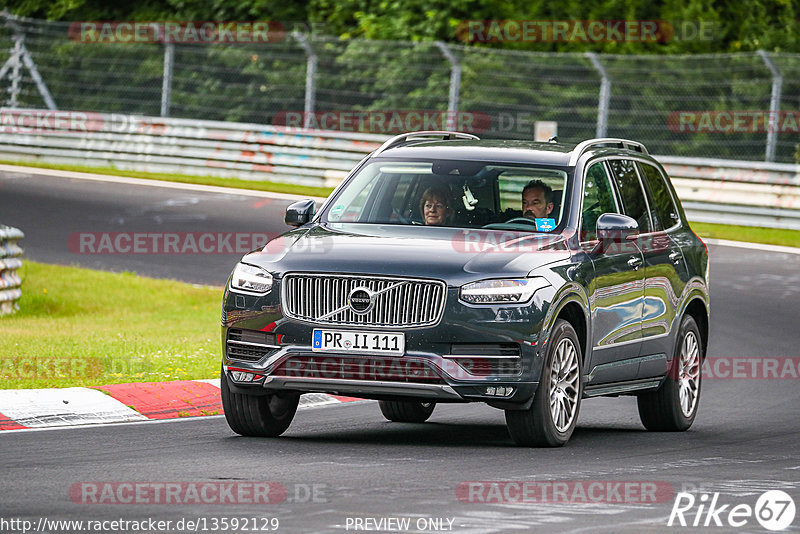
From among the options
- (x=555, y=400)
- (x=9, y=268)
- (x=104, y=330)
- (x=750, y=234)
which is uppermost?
(x=555, y=400)

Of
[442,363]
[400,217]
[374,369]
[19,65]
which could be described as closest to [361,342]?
[374,369]

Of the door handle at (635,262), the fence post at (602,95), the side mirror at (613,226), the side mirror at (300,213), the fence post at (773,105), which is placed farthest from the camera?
the fence post at (602,95)

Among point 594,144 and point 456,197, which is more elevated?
point 594,144

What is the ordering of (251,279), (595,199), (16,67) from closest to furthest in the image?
(251,279) → (595,199) → (16,67)

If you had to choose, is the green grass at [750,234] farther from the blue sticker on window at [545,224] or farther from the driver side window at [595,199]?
the blue sticker on window at [545,224]

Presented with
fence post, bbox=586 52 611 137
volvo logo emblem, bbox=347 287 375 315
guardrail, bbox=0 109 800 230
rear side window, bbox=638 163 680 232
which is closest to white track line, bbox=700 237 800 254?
guardrail, bbox=0 109 800 230

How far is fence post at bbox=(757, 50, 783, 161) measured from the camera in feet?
84.9

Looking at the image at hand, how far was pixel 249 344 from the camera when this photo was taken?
31.8ft

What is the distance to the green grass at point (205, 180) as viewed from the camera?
29656 millimetres

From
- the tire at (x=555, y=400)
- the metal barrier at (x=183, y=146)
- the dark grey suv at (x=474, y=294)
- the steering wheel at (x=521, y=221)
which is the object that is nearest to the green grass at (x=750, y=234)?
the metal barrier at (x=183, y=146)

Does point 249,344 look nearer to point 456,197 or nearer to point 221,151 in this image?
point 456,197

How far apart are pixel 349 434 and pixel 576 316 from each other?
5.37 feet

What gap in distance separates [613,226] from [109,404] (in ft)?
11.8

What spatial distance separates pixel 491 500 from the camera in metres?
7.69
